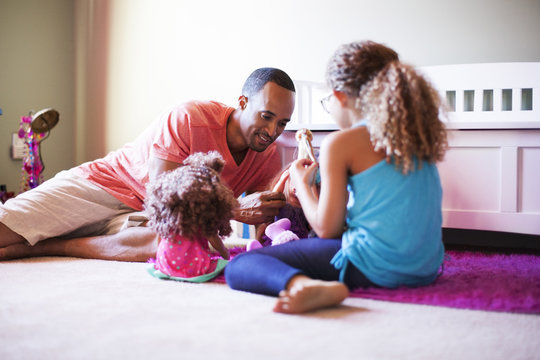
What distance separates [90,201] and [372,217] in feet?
3.60

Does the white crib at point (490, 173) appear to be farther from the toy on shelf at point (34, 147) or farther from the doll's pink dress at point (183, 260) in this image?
the toy on shelf at point (34, 147)

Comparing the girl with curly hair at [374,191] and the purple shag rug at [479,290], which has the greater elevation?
the girl with curly hair at [374,191]

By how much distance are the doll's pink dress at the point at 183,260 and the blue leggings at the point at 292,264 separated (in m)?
0.13

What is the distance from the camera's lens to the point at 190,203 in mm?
1258

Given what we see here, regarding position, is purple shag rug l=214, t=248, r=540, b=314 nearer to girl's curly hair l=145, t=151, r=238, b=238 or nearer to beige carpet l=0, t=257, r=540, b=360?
beige carpet l=0, t=257, r=540, b=360

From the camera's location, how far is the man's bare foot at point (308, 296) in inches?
38.5

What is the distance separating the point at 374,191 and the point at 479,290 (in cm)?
35

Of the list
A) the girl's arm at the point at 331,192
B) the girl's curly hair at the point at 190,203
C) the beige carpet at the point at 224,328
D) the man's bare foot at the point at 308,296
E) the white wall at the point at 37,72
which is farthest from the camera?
the white wall at the point at 37,72

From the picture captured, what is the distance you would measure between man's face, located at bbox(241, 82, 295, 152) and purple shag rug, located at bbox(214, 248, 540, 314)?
55 centimetres

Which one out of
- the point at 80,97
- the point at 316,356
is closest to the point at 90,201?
the point at 316,356

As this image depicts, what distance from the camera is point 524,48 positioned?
2.13 m

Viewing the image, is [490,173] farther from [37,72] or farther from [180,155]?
[37,72]

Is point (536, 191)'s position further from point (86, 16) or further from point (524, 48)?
point (86, 16)

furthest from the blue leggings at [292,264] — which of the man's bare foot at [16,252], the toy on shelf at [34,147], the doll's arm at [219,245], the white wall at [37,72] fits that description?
the white wall at [37,72]
